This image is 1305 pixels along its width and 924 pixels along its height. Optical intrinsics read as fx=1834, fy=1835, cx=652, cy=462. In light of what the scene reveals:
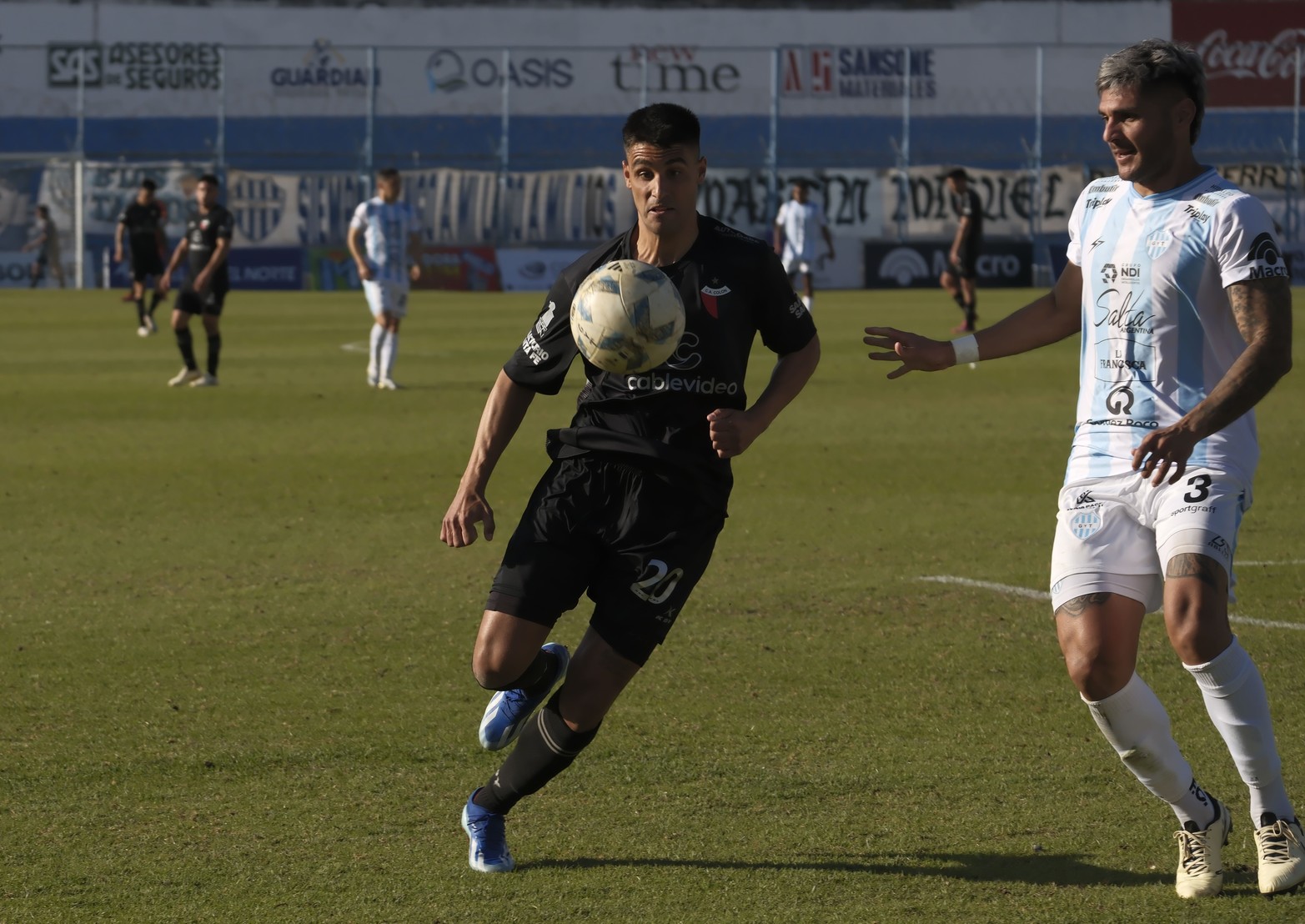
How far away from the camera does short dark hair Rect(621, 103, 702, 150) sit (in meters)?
4.70

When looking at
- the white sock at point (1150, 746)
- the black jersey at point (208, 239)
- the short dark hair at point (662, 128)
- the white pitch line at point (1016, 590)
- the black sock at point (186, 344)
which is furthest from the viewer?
the black sock at point (186, 344)

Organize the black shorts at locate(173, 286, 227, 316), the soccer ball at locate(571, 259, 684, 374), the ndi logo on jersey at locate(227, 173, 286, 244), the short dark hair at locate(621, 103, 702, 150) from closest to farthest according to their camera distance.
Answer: the soccer ball at locate(571, 259, 684, 374), the short dark hair at locate(621, 103, 702, 150), the black shorts at locate(173, 286, 227, 316), the ndi logo on jersey at locate(227, 173, 286, 244)

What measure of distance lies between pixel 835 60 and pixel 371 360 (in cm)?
3696

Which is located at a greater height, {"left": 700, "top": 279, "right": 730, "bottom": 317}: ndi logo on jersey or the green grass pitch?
{"left": 700, "top": 279, "right": 730, "bottom": 317}: ndi logo on jersey

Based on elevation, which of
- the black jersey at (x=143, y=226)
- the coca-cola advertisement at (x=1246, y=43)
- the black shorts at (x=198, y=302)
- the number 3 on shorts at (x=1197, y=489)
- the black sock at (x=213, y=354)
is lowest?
the number 3 on shorts at (x=1197, y=489)

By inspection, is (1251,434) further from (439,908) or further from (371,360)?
(371,360)

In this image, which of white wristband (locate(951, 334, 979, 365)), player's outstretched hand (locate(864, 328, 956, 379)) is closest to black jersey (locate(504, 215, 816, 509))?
player's outstretched hand (locate(864, 328, 956, 379))

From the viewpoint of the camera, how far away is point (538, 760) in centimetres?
473

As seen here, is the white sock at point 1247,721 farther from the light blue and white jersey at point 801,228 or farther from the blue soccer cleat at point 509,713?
the light blue and white jersey at point 801,228

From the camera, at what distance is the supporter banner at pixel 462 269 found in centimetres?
3912

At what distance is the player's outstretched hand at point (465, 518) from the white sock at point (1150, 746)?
1609mm

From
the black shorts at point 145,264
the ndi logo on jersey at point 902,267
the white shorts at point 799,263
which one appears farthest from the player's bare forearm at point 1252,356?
the ndi logo on jersey at point 902,267

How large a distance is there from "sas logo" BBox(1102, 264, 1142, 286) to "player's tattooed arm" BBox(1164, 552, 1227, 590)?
701mm

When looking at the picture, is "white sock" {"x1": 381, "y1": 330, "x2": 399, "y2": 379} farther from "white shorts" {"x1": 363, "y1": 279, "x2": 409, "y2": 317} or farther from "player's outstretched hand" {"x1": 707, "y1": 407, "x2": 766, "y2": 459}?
"player's outstretched hand" {"x1": 707, "y1": 407, "x2": 766, "y2": 459}
